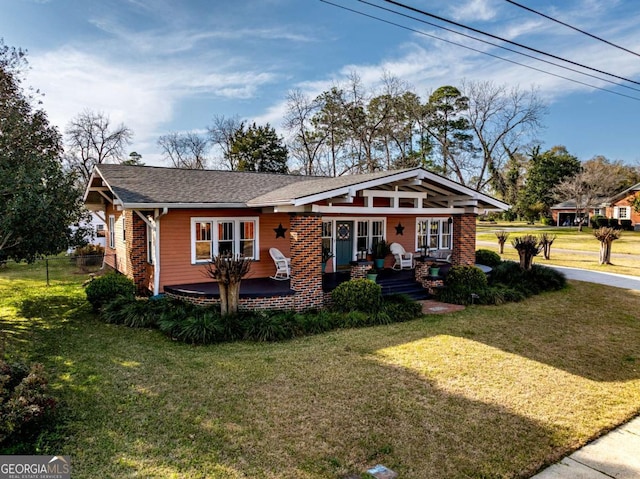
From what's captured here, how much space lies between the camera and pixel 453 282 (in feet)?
39.2

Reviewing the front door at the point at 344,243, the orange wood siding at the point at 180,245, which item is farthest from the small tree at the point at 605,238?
the orange wood siding at the point at 180,245

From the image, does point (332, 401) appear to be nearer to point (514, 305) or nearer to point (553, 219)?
point (514, 305)

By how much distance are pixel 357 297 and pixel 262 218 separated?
4.26 metres

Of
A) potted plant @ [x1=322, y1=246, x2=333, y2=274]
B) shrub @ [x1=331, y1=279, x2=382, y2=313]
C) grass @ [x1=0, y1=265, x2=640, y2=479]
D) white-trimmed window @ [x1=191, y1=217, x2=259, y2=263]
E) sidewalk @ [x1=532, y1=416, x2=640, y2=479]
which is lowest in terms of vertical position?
sidewalk @ [x1=532, y1=416, x2=640, y2=479]

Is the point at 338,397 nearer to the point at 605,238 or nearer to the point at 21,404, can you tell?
the point at 21,404

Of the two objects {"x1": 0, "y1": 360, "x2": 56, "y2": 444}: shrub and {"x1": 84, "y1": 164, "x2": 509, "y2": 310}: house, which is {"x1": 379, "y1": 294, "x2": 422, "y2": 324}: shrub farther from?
{"x1": 0, "y1": 360, "x2": 56, "y2": 444}: shrub

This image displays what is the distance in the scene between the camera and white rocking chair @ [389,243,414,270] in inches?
558

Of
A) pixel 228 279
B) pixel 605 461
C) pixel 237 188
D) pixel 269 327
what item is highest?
pixel 237 188

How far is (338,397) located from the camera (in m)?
5.43

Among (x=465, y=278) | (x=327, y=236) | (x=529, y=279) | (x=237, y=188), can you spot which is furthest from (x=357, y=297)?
(x=529, y=279)

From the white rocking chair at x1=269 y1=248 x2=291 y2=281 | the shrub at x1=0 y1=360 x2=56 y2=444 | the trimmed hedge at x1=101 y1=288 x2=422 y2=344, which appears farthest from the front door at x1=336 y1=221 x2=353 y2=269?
the shrub at x1=0 y1=360 x2=56 y2=444

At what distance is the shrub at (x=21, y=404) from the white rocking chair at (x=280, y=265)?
7.20 metres

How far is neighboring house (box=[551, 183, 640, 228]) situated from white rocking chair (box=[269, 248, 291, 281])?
44.1 m

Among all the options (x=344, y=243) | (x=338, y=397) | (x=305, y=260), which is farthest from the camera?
(x=344, y=243)
